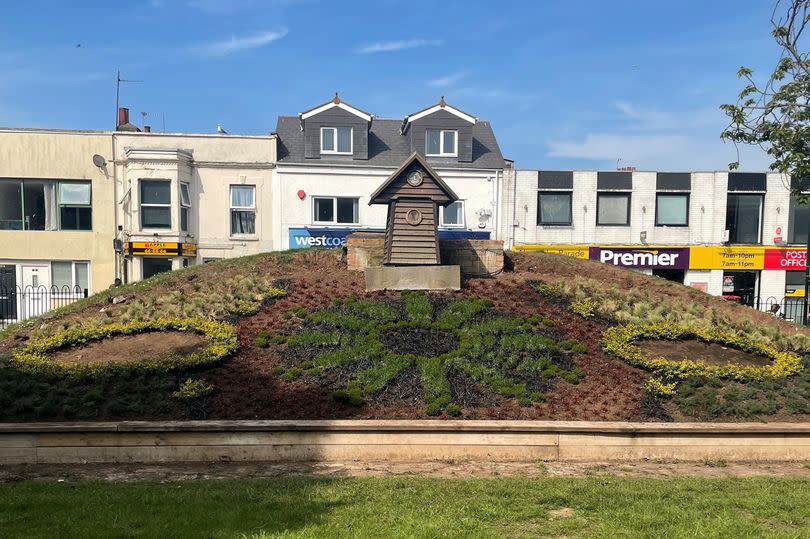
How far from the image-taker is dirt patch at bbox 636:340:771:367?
12344mm

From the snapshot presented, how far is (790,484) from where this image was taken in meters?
7.76

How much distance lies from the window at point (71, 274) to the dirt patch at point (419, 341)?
2193 centimetres

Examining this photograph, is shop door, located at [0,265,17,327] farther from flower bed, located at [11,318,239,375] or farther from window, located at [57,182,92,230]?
flower bed, located at [11,318,239,375]

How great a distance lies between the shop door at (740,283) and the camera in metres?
31.7

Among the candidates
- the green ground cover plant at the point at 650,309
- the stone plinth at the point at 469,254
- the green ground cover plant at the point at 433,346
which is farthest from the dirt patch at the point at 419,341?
the stone plinth at the point at 469,254

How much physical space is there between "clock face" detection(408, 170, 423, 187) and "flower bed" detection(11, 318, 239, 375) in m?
5.94

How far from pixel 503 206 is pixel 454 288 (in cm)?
1655

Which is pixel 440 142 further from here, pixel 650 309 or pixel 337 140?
pixel 650 309

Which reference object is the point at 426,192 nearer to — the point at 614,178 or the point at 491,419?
the point at 491,419

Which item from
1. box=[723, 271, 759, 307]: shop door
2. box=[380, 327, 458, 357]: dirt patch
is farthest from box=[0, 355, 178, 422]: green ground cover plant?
box=[723, 271, 759, 307]: shop door

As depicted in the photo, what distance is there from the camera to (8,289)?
27.8m

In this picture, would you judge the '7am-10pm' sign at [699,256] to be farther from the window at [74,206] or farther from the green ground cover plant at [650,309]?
the window at [74,206]

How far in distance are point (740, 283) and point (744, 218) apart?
343 cm

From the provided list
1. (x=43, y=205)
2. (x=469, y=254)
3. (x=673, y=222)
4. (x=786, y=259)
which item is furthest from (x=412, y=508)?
(x=786, y=259)
